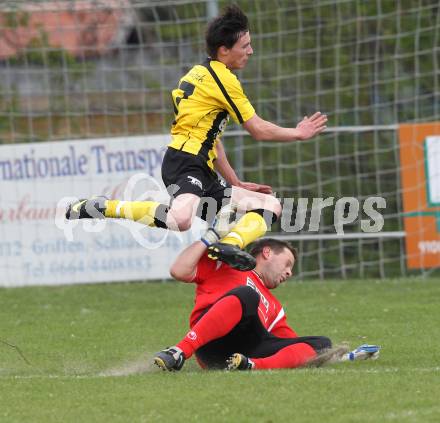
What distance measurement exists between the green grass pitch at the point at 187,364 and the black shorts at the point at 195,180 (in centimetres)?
115

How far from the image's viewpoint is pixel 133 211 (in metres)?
7.54

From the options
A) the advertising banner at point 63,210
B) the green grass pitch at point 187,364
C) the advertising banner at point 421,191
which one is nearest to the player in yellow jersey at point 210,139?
the green grass pitch at point 187,364

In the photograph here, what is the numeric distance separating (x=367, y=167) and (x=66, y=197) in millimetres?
3679

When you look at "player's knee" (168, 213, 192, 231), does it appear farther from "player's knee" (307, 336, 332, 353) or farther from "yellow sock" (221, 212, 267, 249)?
"player's knee" (307, 336, 332, 353)

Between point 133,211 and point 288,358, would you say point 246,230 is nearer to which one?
point 133,211

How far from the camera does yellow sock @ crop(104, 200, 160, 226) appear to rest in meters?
7.52

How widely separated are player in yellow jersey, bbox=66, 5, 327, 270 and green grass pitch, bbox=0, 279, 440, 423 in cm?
101

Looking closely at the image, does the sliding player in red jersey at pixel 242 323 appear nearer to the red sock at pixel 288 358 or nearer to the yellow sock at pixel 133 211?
the red sock at pixel 288 358

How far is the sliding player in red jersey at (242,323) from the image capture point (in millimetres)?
6570

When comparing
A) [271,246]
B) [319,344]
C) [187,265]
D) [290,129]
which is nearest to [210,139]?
[290,129]

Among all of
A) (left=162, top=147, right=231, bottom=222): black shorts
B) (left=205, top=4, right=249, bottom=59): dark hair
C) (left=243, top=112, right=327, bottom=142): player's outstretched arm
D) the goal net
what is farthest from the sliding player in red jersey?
the goal net

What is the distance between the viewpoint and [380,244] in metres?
13.4

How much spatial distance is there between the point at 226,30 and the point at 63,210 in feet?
18.2

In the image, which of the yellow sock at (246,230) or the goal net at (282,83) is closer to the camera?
the yellow sock at (246,230)
